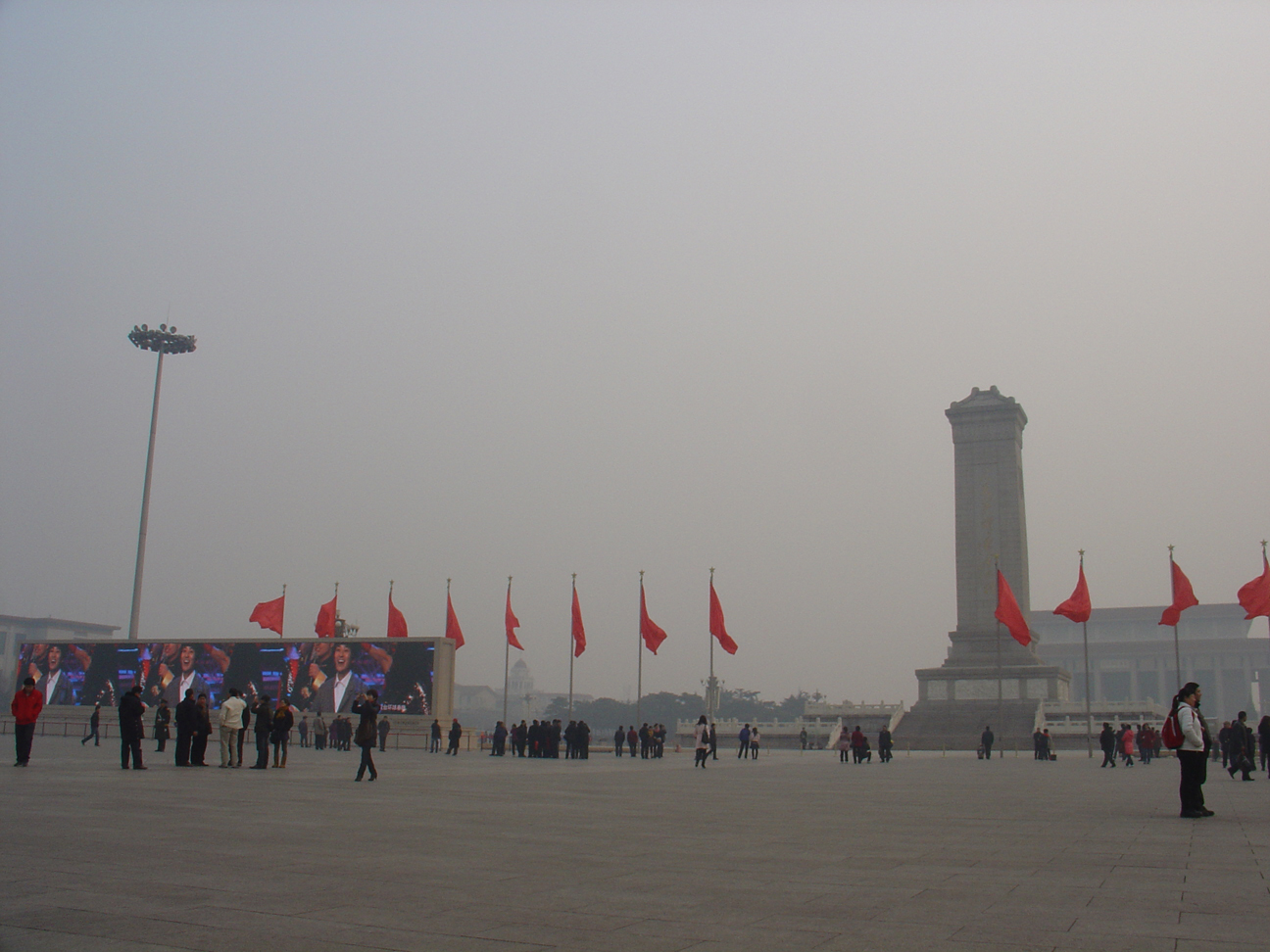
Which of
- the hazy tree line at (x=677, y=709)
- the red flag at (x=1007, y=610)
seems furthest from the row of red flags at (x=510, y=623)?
the hazy tree line at (x=677, y=709)

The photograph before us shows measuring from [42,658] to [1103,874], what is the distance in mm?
44544

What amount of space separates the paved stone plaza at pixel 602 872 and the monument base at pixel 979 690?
44.1 m

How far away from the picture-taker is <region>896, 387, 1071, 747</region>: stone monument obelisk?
66.6 metres

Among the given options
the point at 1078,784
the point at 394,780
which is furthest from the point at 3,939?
the point at 1078,784

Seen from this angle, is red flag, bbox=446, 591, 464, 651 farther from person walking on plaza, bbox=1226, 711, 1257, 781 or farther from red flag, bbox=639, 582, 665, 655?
person walking on plaza, bbox=1226, 711, 1257, 781

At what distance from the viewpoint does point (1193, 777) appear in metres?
13.1

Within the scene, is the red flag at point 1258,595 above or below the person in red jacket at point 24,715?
above

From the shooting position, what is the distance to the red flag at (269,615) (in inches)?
1777

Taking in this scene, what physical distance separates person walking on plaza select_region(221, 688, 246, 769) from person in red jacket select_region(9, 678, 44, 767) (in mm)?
3060

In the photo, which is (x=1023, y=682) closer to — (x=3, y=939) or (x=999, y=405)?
(x=999, y=405)

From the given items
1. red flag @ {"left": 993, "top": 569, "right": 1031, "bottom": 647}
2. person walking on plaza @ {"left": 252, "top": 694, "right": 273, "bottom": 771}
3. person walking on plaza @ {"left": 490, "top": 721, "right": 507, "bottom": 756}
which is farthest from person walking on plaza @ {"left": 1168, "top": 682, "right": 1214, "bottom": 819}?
red flag @ {"left": 993, "top": 569, "right": 1031, "bottom": 647}

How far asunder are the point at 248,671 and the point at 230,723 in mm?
21198

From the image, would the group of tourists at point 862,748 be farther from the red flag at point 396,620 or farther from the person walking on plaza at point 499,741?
the red flag at point 396,620

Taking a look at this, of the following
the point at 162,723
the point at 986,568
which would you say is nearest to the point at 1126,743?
the point at 162,723
